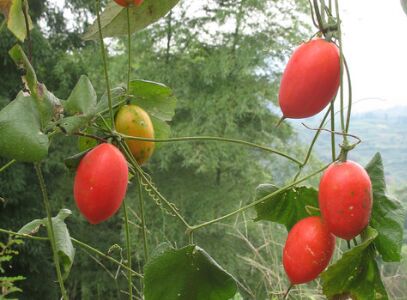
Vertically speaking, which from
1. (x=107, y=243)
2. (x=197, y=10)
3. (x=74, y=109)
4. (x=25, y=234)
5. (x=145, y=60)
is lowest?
(x=107, y=243)

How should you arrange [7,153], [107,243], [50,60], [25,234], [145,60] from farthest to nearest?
[145,60] < [107,243] < [50,60] < [25,234] < [7,153]

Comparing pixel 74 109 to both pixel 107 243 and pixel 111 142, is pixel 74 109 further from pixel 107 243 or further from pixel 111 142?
pixel 107 243

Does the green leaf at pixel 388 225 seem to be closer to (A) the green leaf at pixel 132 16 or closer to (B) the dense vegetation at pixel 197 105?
(A) the green leaf at pixel 132 16

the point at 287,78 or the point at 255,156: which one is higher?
the point at 287,78

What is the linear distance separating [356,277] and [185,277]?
0.41ft

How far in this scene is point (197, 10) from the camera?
5.59 meters

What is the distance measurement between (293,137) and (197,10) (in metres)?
1.77

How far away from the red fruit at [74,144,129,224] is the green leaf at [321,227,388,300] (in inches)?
5.4

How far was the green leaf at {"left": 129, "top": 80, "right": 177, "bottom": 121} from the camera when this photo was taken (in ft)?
1.58

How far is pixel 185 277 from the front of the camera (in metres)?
0.41

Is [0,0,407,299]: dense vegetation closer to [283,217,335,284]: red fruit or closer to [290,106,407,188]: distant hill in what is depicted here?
[283,217,335,284]: red fruit

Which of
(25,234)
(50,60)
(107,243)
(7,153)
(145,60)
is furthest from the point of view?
(145,60)

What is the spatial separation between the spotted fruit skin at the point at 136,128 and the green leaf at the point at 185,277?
0.08m

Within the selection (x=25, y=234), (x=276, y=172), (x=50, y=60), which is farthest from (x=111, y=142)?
(x=276, y=172)
